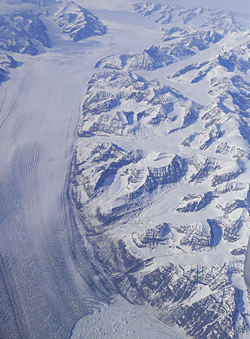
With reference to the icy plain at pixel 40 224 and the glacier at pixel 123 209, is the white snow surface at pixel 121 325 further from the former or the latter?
the icy plain at pixel 40 224

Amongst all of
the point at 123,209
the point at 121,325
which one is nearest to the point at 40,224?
the point at 123,209

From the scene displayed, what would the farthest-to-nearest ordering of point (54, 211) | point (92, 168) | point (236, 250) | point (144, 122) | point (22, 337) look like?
point (144, 122), point (92, 168), point (54, 211), point (236, 250), point (22, 337)

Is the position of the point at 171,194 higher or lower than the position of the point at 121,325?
higher

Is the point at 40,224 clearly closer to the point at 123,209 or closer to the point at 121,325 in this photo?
the point at 123,209

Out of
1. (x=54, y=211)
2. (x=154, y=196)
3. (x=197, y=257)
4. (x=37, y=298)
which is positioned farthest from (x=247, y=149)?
(x=37, y=298)

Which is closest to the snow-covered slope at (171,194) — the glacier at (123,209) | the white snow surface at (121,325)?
the glacier at (123,209)

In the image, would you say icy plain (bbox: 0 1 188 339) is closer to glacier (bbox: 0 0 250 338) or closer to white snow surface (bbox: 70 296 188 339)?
glacier (bbox: 0 0 250 338)

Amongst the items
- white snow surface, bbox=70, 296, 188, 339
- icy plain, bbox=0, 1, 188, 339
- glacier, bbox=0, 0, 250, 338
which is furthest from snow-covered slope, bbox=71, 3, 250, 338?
icy plain, bbox=0, 1, 188, 339

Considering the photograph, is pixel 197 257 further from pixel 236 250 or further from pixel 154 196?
pixel 154 196

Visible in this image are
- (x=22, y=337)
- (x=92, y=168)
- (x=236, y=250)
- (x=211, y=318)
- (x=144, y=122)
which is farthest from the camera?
(x=144, y=122)
